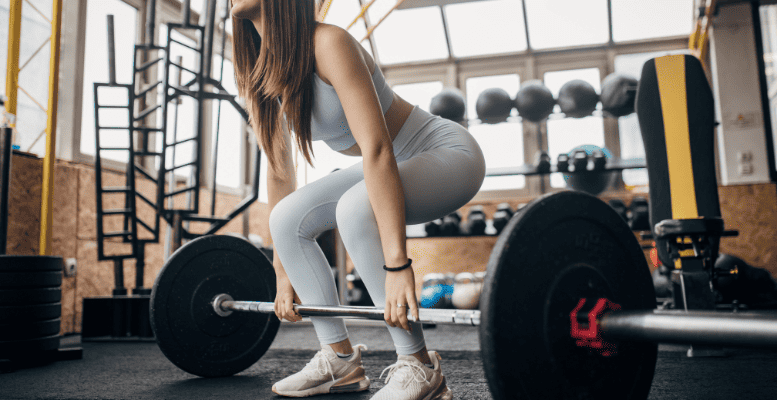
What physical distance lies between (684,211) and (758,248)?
357 cm

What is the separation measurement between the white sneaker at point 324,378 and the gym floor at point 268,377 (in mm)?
25

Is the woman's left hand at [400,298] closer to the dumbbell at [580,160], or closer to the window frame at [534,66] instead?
the dumbbell at [580,160]

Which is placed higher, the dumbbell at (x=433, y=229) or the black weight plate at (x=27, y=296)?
the dumbbell at (x=433, y=229)

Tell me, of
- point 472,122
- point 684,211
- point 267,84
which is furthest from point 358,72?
point 472,122

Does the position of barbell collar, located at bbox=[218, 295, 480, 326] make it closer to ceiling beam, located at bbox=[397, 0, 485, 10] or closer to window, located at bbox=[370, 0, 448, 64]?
ceiling beam, located at bbox=[397, 0, 485, 10]

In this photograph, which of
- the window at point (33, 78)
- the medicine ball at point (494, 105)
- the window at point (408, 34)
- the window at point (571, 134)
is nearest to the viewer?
the window at point (33, 78)

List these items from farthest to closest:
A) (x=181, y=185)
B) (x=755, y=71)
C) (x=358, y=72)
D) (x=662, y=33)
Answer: (x=662, y=33), (x=755, y=71), (x=181, y=185), (x=358, y=72)

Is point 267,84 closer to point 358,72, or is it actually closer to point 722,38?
point 358,72

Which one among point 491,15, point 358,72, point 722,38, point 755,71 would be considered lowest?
point 358,72

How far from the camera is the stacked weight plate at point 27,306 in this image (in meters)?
1.75

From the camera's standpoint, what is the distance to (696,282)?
1.65 meters

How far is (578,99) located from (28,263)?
340cm

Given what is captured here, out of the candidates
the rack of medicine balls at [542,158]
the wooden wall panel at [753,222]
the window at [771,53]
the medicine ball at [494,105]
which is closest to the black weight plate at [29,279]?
the rack of medicine balls at [542,158]

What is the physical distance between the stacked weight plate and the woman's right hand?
A: 1102mm
